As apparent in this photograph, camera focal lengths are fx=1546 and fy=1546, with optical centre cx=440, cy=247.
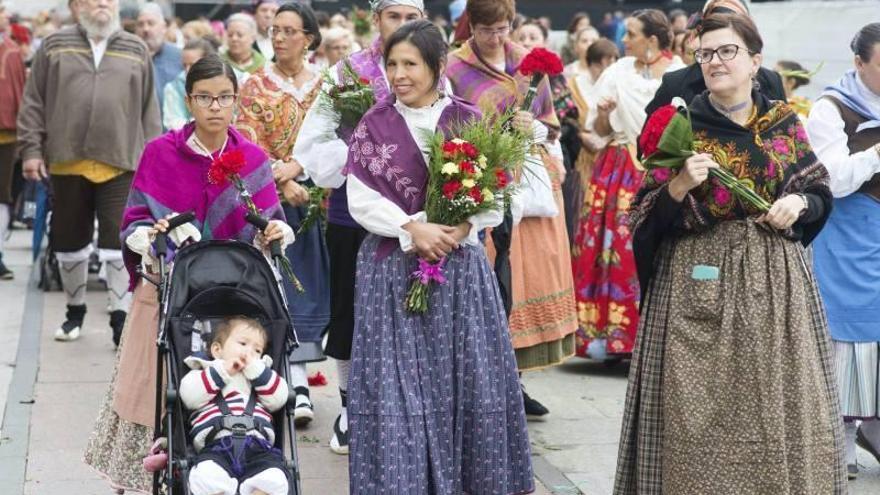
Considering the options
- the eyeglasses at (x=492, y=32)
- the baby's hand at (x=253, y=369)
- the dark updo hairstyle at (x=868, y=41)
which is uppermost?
the eyeglasses at (x=492, y=32)

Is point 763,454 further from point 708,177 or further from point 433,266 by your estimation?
point 433,266

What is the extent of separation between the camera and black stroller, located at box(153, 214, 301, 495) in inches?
217

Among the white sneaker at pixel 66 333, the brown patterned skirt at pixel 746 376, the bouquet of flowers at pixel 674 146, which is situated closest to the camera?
the bouquet of flowers at pixel 674 146

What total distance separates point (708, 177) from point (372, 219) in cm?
125

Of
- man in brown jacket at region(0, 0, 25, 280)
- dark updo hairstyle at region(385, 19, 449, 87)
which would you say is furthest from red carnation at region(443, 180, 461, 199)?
man in brown jacket at region(0, 0, 25, 280)

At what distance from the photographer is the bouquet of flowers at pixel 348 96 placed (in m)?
6.75

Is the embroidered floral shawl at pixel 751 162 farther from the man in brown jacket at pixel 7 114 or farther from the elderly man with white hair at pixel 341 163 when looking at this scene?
the man in brown jacket at pixel 7 114

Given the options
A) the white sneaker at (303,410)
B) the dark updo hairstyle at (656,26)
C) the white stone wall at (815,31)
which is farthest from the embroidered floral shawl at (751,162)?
the white stone wall at (815,31)

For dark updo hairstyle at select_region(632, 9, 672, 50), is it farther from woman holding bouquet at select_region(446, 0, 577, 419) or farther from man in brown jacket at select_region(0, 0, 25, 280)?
man in brown jacket at select_region(0, 0, 25, 280)

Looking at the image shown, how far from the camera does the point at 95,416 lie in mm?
8375

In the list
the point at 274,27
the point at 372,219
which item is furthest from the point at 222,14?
the point at 372,219

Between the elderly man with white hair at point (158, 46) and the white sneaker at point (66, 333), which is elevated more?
the elderly man with white hair at point (158, 46)

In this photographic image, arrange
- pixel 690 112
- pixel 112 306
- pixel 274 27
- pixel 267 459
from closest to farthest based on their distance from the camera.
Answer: pixel 267 459
pixel 690 112
pixel 274 27
pixel 112 306

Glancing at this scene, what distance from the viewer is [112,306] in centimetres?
1004
